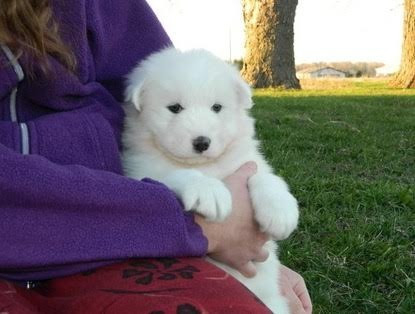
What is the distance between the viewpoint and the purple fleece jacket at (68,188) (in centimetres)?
137

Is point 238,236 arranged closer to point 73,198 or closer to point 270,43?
point 73,198

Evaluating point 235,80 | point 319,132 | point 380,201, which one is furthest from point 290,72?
point 235,80

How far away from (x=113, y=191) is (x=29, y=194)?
Result: 0.18 m

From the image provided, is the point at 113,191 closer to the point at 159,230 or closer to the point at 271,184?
the point at 159,230

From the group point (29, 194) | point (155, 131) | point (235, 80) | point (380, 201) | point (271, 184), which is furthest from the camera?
point (380, 201)

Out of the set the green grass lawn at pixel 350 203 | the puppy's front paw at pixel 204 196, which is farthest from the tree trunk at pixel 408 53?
the puppy's front paw at pixel 204 196

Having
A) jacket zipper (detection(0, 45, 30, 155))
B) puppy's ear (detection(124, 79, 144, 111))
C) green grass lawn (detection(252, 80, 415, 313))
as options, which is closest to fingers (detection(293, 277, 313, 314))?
green grass lawn (detection(252, 80, 415, 313))

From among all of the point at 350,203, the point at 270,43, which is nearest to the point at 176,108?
the point at 350,203

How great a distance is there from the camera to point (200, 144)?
1910 millimetres

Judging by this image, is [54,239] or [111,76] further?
[111,76]

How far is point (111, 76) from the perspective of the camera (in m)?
2.10

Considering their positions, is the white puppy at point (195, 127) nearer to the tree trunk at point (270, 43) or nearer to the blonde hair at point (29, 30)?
the blonde hair at point (29, 30)

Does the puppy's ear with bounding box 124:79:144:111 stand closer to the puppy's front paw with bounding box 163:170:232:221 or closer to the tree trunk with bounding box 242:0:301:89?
the puppy's front paw with bounding box 163:170:232:221

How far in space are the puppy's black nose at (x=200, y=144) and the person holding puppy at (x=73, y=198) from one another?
137 millimetres
